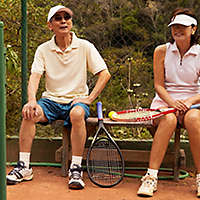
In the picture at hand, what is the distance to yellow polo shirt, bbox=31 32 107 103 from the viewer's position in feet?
11.6

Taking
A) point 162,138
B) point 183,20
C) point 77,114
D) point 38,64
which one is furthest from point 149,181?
point 38,64

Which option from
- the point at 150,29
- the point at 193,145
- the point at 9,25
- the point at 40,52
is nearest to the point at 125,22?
the point at 150,29

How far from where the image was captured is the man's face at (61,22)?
3.50m

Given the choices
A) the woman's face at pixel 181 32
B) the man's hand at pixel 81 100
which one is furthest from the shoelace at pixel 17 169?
the woman's face at pixel 181 32

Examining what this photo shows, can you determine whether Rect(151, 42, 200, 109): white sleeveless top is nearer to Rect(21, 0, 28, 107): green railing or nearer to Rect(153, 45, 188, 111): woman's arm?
Rect(153, 45, 188, 111): woman's arm

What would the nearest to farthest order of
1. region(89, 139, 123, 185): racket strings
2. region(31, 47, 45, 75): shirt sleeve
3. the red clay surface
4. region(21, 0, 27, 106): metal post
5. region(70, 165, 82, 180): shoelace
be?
the red clay surface < region(70, 165, 82, 180): shoelace < region(89, 139, 123, 185): racket strings < region(31, 47, 45, 75): shirt sleeve < region(21, 0, 27, 106): metal post

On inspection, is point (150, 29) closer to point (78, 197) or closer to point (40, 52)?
point (40, 52)

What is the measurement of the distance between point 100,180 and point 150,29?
298cm

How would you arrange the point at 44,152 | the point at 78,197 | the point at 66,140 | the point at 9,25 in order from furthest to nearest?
the point at 9,25 < the point at 44,152 < the point at 66,140 < the point at 78,197

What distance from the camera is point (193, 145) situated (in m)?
3.13

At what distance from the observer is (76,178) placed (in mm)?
3227

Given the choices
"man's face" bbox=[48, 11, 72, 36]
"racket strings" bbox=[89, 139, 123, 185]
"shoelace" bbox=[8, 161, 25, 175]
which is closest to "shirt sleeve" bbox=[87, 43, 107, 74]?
"man's face" bbox=[48, 11, 72, 36]

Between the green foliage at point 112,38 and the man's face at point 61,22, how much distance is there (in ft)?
1.70

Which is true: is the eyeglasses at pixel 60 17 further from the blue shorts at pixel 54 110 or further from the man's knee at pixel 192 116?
the man's knee at pixel 192 116
